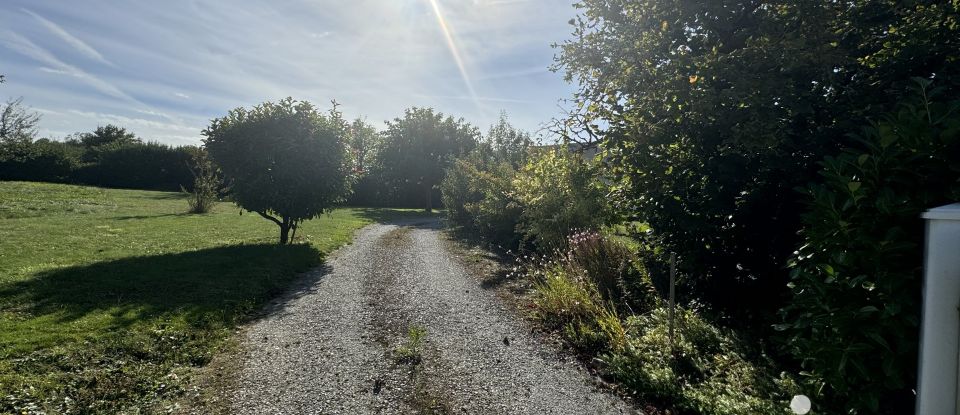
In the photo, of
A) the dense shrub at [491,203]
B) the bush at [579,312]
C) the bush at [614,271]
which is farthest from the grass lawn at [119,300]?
the bush at [614,271]

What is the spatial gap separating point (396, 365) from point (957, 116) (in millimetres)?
5389

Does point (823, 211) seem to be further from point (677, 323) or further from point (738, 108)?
point (677, 323)

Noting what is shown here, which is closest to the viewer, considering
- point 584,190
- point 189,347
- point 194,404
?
point 194,404

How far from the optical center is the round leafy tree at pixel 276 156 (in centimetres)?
1393

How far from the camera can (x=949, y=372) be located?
2.68 metres

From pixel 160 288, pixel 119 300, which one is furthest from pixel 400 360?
pixel 160 288

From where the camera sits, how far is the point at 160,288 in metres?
8.42

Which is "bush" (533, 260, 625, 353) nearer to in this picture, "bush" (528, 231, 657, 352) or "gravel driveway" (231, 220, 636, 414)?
"bush" (528, 231, 657, 352)

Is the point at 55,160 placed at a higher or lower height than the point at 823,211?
higher

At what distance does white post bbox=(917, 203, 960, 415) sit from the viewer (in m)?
2.62

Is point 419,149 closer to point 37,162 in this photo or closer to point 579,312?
point 37,162

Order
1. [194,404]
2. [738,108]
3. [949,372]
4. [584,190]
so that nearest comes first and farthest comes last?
[949,372] → [194,404] → [738,108] → [584,190]

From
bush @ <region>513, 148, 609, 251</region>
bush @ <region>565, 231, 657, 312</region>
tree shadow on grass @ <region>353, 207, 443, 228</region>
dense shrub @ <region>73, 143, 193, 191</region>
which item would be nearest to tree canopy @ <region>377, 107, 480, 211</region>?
tree shadow on grass @ <region>353, 207, 443, 228</region>

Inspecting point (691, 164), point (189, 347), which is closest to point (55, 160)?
point (189, 347)
